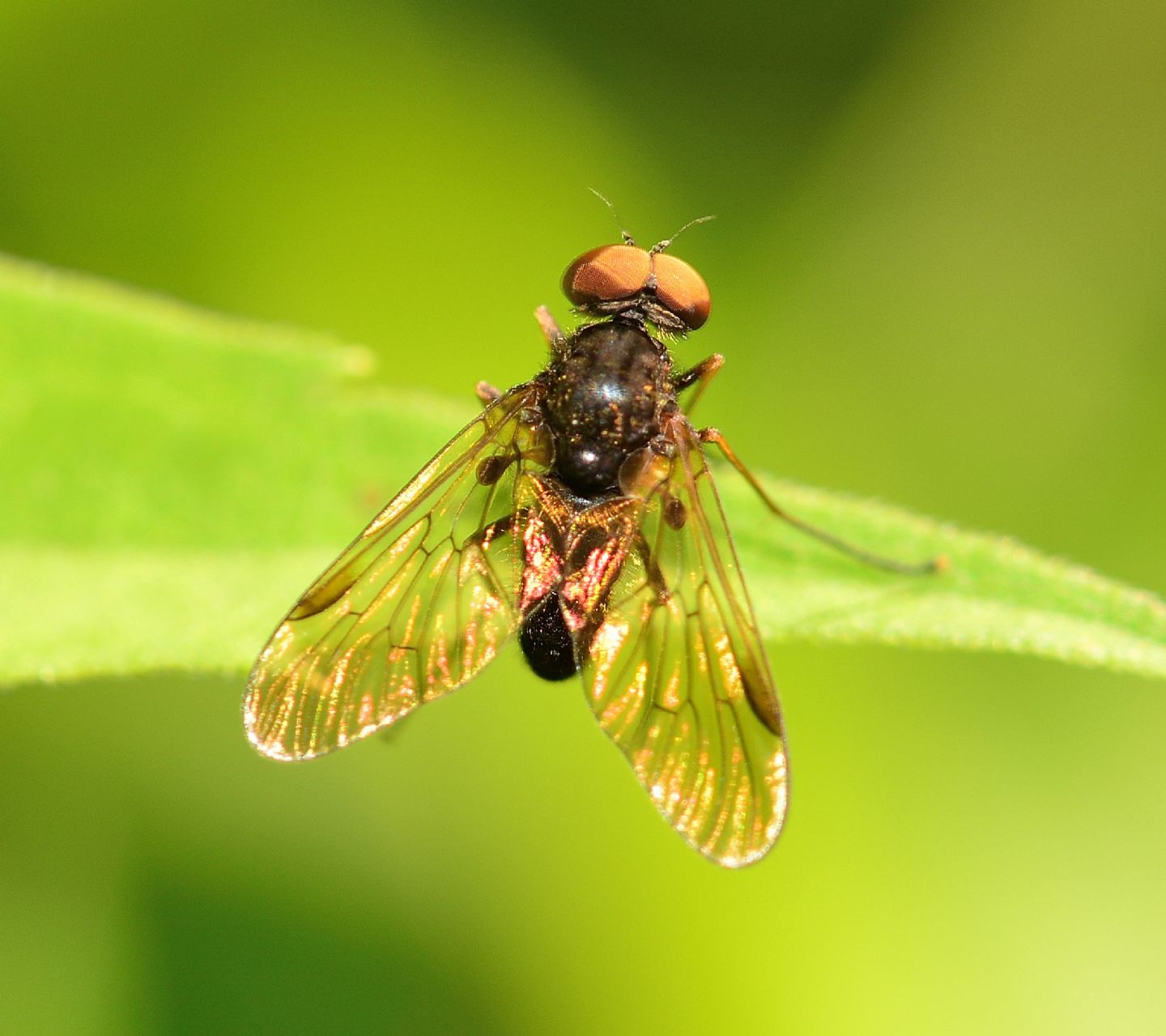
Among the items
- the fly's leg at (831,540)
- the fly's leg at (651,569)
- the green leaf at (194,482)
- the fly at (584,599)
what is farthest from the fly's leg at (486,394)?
the fly's leg at (651,569)

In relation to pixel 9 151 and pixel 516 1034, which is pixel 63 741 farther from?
pixel 9 151

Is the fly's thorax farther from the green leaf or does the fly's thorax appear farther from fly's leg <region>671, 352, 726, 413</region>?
the green leaf

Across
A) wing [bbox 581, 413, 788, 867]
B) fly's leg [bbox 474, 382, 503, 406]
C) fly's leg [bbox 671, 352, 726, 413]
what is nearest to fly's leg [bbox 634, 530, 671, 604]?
wing [bbox 581, 413, 788, 867]

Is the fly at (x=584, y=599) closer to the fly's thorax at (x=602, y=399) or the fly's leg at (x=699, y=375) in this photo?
the fly's thorax at (x=602, y=399)

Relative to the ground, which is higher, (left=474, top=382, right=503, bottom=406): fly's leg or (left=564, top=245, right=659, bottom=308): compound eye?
(left=564, top=245, right=659, bottom=308): compound eye

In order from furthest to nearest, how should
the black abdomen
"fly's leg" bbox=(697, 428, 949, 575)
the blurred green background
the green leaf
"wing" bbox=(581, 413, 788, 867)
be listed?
1. the blurred green background
2. the black abdomen
3. the green leaf
4. "fly's leg" bbox=(697, 428, 949, 575)
5. "wing" bbox=(581, 413, 788, 867)

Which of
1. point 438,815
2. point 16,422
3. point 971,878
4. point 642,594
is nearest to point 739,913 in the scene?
point 971,878
